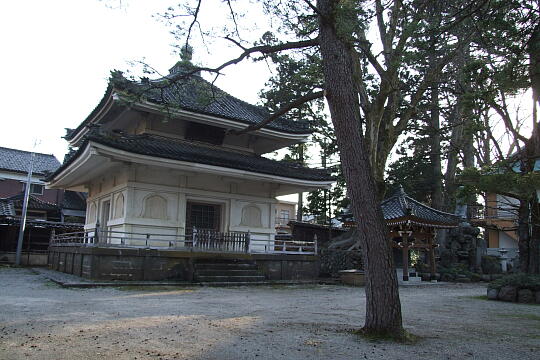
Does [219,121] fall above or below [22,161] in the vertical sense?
below

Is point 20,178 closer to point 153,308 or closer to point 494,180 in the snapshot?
point 153,308

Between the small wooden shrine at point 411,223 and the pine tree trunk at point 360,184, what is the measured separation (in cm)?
1318

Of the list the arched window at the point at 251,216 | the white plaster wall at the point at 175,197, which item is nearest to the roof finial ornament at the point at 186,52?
the white plaster wall at the point at 175,197

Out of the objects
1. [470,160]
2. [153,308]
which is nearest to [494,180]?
[153,308]

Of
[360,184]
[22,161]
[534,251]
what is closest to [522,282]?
→ [534,251]

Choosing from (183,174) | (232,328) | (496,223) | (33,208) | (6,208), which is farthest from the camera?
(496,223)

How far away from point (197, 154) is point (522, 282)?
11543 millimetres

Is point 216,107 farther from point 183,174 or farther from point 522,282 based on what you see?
point 522,282

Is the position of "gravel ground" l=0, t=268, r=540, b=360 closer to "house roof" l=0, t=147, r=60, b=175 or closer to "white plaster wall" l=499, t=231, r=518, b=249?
"house roof" l=0, t=147, r=60, b=175

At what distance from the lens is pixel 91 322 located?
675 cm

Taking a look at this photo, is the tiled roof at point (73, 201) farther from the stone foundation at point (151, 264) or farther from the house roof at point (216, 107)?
the stone foundation at point (151, 264)

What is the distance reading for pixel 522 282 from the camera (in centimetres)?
1245

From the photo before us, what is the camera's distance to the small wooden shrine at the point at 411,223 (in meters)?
19.0

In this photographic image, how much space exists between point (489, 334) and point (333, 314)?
290 cm
